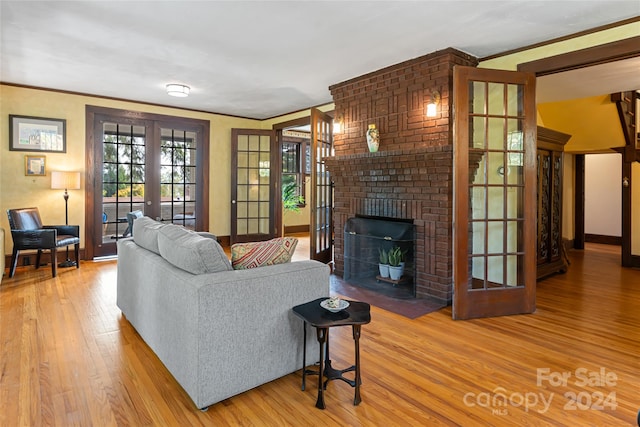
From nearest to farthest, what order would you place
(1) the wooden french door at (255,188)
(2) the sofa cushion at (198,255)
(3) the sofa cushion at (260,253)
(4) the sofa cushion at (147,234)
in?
1. (2) the sofa cushion at (198,255)
2. (3) the sofa cushion at (260,253)
3. (4) the sofa cushion at (147,234)
4. (1) the wooden french door at (255,188)

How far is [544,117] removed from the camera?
631 centimetres

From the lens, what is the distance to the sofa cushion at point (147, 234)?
9.05 ft

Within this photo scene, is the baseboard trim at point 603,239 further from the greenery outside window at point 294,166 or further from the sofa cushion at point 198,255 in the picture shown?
the sofa cushion at point 198,255

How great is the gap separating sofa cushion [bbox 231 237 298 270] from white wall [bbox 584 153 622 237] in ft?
28.2

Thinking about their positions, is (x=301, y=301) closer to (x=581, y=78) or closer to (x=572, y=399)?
(x=572, y=399)

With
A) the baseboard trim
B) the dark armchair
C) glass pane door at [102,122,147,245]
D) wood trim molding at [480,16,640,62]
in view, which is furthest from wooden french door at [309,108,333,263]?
the baseboard trim

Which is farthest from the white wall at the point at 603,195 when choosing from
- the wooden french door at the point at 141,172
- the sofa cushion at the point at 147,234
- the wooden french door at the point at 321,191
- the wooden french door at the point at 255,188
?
the sofa cushion at the point at 147,234

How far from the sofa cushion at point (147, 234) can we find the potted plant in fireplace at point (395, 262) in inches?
99.3

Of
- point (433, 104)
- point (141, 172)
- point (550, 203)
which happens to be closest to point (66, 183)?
point (141, 172)

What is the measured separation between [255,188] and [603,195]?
Result: 7.67 m

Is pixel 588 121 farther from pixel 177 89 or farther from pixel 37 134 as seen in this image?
pixel 37 134

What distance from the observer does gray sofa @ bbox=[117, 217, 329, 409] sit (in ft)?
6.54

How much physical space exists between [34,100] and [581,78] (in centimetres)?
723

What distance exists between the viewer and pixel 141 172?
21.1 ft
